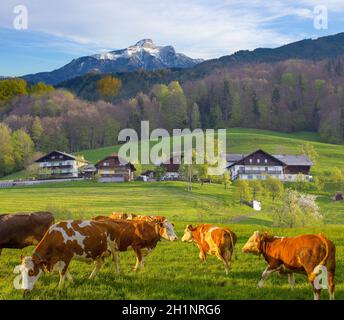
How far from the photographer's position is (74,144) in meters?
155

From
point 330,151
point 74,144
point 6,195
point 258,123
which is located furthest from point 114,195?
point 258,123

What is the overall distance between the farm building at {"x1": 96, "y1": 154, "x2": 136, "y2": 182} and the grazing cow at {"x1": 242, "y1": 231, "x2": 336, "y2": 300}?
9125cm

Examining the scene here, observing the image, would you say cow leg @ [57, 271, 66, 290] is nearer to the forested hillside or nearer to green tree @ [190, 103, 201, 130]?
the forested hillside

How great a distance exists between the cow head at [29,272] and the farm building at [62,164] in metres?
109

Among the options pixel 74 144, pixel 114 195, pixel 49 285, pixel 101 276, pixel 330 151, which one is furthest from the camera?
pixel 74 144

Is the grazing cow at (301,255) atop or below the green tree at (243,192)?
atop

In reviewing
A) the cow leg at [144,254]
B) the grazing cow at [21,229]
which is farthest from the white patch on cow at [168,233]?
the grazing cow at [21,229]

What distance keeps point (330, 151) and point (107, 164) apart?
179 ft

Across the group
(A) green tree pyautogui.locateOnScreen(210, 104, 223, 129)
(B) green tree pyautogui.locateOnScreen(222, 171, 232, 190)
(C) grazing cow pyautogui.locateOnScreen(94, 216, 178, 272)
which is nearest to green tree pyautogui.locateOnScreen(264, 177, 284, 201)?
(B) green tree pyautogui.locateOnScreen(222, 171, 232, 190)

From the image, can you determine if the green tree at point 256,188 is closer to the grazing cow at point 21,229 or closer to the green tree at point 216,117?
the grazing cow at point 21,229

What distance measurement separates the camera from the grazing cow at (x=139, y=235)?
1430cm

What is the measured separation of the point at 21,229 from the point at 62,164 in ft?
356
